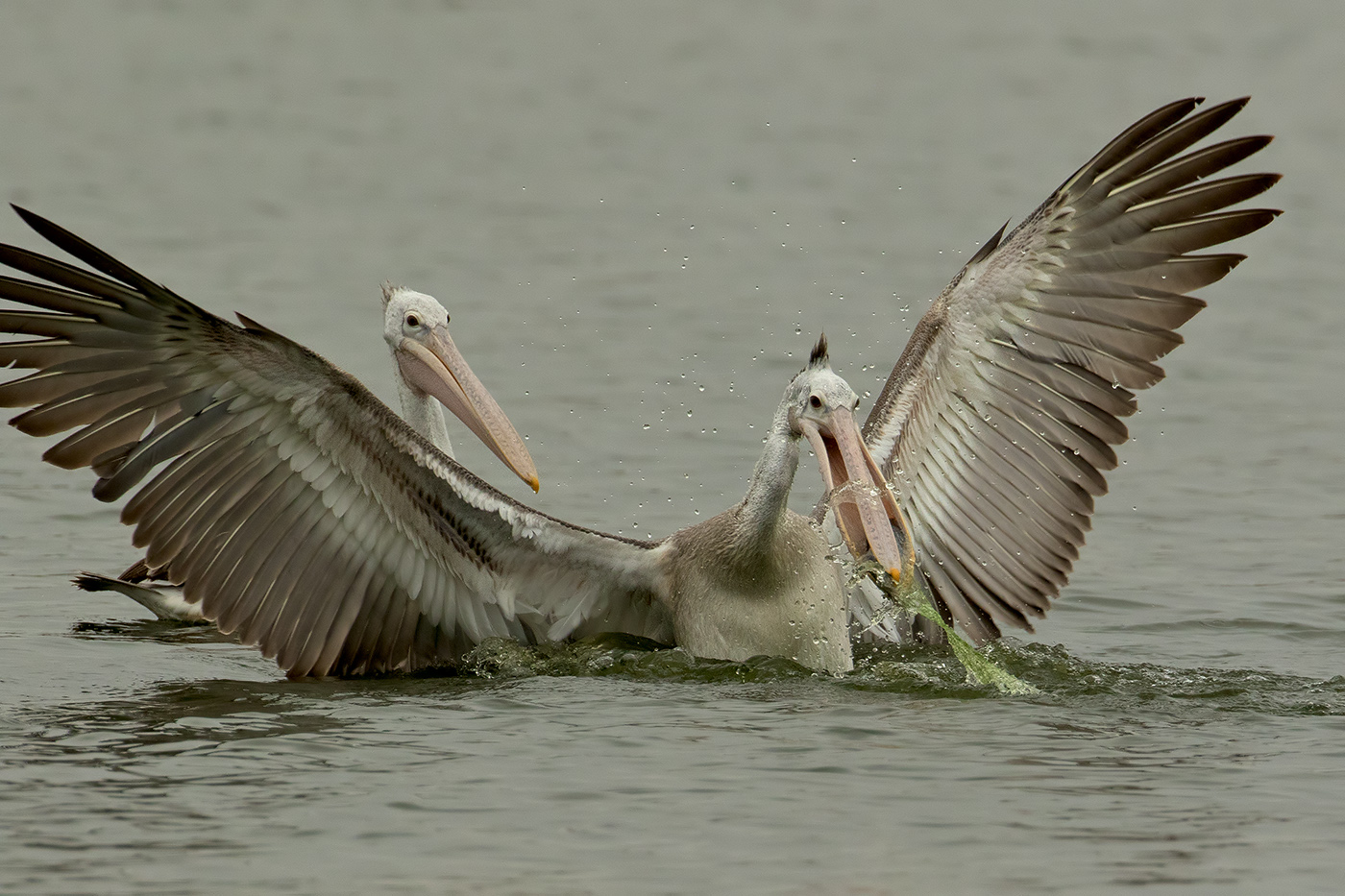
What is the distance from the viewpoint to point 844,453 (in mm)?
8344

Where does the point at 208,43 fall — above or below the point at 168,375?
above

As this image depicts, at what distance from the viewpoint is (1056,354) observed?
960 centimetres

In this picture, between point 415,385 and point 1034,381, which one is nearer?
point 1034,381

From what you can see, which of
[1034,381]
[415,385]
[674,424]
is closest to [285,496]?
[415,385]

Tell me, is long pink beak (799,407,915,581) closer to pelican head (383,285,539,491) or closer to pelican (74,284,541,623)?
pelican head (383,285,539,491)

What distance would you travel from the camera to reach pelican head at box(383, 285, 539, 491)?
9.85 m

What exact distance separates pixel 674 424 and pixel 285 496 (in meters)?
5.49

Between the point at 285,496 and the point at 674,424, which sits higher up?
the point at 674,424

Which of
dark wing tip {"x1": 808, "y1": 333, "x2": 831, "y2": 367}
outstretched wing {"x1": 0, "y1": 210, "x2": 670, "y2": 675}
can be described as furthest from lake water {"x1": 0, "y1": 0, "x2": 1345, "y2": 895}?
dark wing tip {"x1": 808, "y1": 333, "x2": 831, "y2": 367}

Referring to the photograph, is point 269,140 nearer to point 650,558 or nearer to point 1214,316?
point 1214,316

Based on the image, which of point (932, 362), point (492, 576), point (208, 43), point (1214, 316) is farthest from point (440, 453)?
point (208, 43)

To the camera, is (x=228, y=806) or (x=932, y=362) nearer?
(x=228, y=806)

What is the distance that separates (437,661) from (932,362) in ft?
8.57

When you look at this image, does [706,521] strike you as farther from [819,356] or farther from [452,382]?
[452,382]
